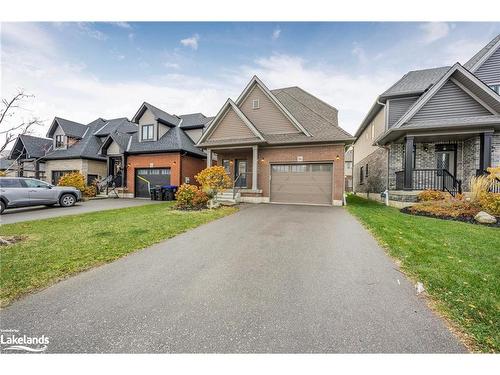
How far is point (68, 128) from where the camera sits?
20797 mm

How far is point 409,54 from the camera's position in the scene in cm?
668

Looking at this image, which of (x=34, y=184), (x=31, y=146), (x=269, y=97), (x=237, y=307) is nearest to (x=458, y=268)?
(x=237, y=307)

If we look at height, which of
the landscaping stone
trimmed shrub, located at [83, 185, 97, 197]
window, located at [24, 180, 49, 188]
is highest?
window, located at [24, 180, 49, 188]

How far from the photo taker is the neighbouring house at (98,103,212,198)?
1733 centimetres

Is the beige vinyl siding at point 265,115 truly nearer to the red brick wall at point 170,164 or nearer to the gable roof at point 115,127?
the red brick wall at point 170,164

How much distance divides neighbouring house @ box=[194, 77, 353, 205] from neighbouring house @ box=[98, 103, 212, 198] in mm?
3602

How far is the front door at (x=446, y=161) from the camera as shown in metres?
12.4

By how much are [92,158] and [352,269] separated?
2300cm

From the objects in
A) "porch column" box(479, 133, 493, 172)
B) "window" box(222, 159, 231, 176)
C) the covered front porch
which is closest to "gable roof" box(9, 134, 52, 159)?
"window" box(222, 159, 231, 176)

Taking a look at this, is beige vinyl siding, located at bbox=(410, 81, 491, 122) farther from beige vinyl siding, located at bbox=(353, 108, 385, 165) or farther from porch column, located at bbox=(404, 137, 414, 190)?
beige vinyl siding, located at bbox=(353, 108, 385, 165)

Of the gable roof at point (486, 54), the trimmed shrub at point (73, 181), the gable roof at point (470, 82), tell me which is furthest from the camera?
the trimmed shrub at point (73, 181)

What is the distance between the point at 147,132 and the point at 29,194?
10.2 meters

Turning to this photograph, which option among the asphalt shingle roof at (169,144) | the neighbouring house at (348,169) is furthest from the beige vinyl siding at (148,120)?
the neighbouring house at (348,169)

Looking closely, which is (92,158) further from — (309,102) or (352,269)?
(352,269)
